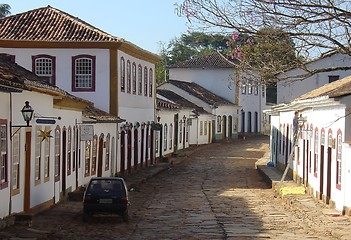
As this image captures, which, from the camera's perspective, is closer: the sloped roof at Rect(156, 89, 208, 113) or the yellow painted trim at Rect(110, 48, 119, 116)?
the yellow painted trim at Rect(110, 48, 119, 116)

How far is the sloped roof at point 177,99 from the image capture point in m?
65.3

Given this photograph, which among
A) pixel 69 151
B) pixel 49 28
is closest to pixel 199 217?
pixel 69 151

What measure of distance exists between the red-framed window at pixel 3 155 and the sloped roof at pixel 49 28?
18045mm

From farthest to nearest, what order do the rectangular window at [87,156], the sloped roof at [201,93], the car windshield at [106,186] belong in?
the sloped roof at [201,93] < the rectangular window at [87,156] < the car windshield at [106,186]

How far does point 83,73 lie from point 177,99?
29327 millimetres

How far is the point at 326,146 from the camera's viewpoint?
90.3ft

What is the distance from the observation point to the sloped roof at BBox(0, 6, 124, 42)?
37.6 m

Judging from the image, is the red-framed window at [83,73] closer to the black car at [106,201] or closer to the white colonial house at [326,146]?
the white colonial house at [326,146]

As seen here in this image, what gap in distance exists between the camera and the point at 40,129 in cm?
2384

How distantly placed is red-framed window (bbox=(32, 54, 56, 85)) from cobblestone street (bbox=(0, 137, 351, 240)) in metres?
6.72

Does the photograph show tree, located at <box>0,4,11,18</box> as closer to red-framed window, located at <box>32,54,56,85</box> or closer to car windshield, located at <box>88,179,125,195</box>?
red-framed window, located at <box>32,54,56,85</box>

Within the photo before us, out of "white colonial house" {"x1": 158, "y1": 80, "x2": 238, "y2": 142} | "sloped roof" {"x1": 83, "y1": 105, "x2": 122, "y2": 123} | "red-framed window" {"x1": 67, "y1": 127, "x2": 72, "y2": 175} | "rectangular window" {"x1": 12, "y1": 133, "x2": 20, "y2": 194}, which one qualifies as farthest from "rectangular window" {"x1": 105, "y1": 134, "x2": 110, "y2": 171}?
"white colonial house" {"x1": 158, "y1": 80, "x2": 238, "y2": 142}

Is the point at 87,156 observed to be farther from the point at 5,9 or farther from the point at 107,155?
the point at 5,9

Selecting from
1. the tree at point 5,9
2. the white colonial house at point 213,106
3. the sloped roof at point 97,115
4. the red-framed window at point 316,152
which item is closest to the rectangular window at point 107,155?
the sloped roof at point 97,115
